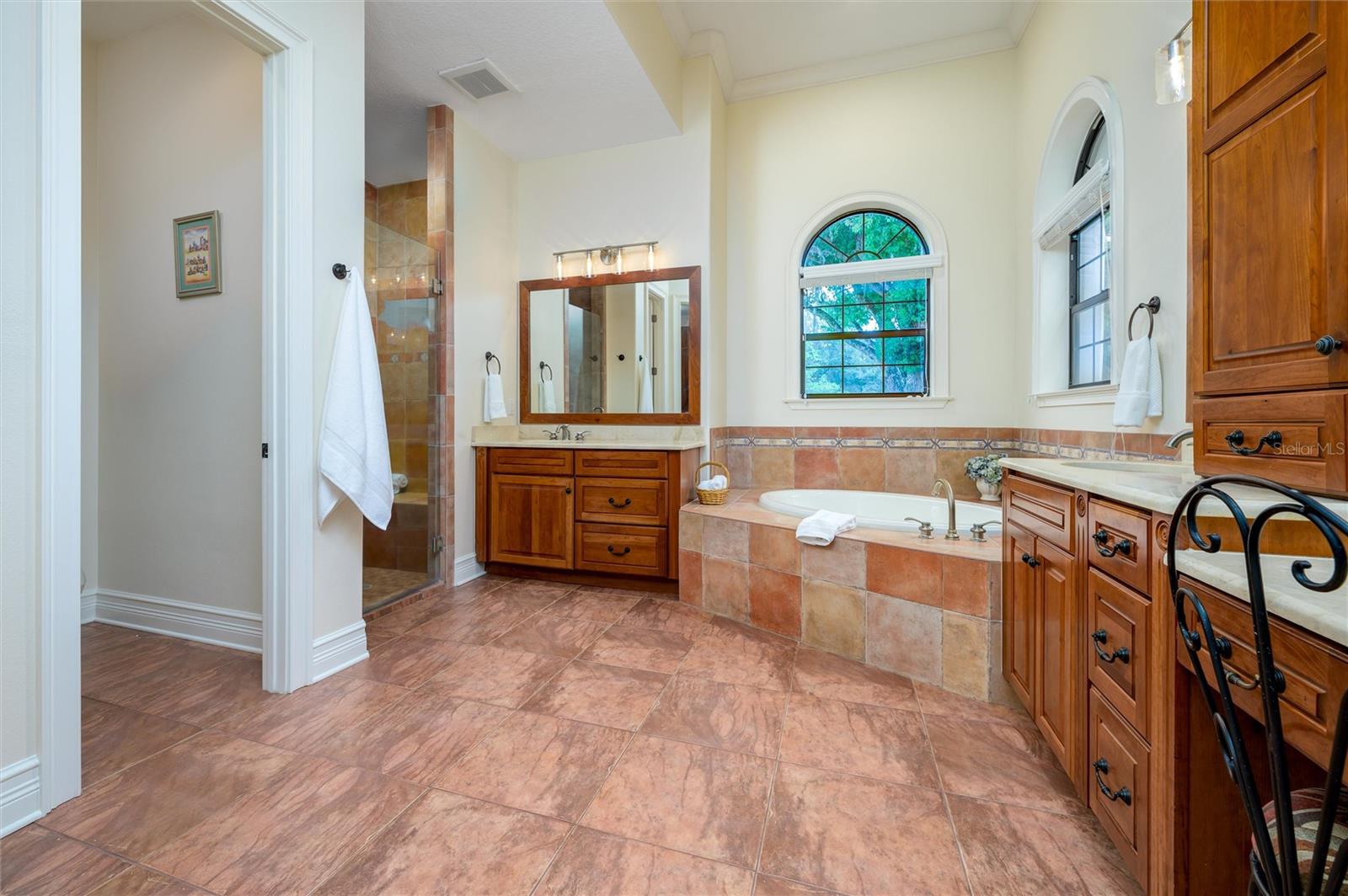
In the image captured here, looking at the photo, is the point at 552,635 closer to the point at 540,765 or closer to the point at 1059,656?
the point at 540,765

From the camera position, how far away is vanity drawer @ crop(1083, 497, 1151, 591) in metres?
1.05

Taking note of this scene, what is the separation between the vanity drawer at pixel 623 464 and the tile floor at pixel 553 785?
1110 millimetres

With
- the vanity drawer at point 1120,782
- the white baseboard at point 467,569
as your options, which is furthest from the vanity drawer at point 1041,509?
the white baseboard at point 467,569

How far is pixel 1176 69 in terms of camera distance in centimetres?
171

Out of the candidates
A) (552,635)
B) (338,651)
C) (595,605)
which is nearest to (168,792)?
(338,651)

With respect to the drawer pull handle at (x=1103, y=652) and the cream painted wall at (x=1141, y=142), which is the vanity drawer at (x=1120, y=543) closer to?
the drawer pull handle at (x=1103, y=652)

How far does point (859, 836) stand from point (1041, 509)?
102cm

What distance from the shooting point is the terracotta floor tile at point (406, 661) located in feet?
6.70

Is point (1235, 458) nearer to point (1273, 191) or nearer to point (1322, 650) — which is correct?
point (1273, 191)

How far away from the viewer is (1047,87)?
9.29 ft

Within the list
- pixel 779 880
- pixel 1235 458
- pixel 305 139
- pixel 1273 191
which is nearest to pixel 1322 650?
pixel 1235 458

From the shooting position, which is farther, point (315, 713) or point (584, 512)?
point (584, 512)

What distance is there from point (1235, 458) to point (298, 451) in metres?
2.68

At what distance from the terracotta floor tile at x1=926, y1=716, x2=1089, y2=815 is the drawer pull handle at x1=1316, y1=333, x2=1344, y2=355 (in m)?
1.19
